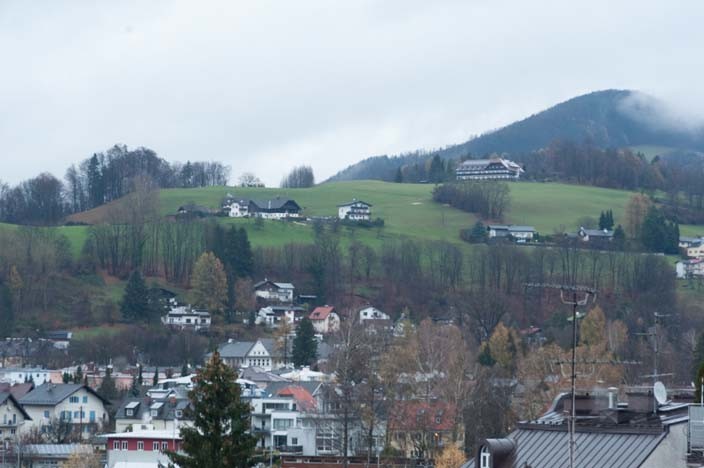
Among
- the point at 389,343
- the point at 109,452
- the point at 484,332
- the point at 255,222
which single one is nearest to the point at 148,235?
the point at 255,222

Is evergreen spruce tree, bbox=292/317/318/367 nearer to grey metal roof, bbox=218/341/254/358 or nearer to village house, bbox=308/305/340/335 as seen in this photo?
grey metal roof, bbox=218/341/254/358

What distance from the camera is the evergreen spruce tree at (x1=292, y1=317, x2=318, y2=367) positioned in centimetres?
13631

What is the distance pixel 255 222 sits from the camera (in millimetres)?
199875

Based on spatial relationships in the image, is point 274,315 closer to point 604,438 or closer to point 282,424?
point 282,424

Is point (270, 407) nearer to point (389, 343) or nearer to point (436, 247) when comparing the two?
point (389, 343)

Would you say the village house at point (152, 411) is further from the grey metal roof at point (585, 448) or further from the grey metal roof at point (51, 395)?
the grey metal roof at point (585, 448)

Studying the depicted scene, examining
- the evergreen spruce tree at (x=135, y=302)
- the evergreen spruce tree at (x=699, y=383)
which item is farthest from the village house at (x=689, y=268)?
the evergreen spruce tree at (x=699, y=383)

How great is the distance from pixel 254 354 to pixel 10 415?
134 ft

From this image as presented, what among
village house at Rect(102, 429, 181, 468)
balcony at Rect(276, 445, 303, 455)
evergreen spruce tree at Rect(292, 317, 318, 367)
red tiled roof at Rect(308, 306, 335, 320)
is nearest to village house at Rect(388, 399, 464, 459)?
balcony at Rect(276, 445, 303, 455)

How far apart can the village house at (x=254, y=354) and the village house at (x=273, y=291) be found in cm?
2433

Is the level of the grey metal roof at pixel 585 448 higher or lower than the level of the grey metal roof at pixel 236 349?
higher

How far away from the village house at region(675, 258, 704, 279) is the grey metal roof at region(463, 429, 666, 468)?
150089mm

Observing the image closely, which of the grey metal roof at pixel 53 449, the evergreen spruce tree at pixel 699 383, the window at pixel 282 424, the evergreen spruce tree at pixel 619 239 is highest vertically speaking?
the evergreen spruce tree at pixel 699 383

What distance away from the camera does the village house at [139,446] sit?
80.7m
